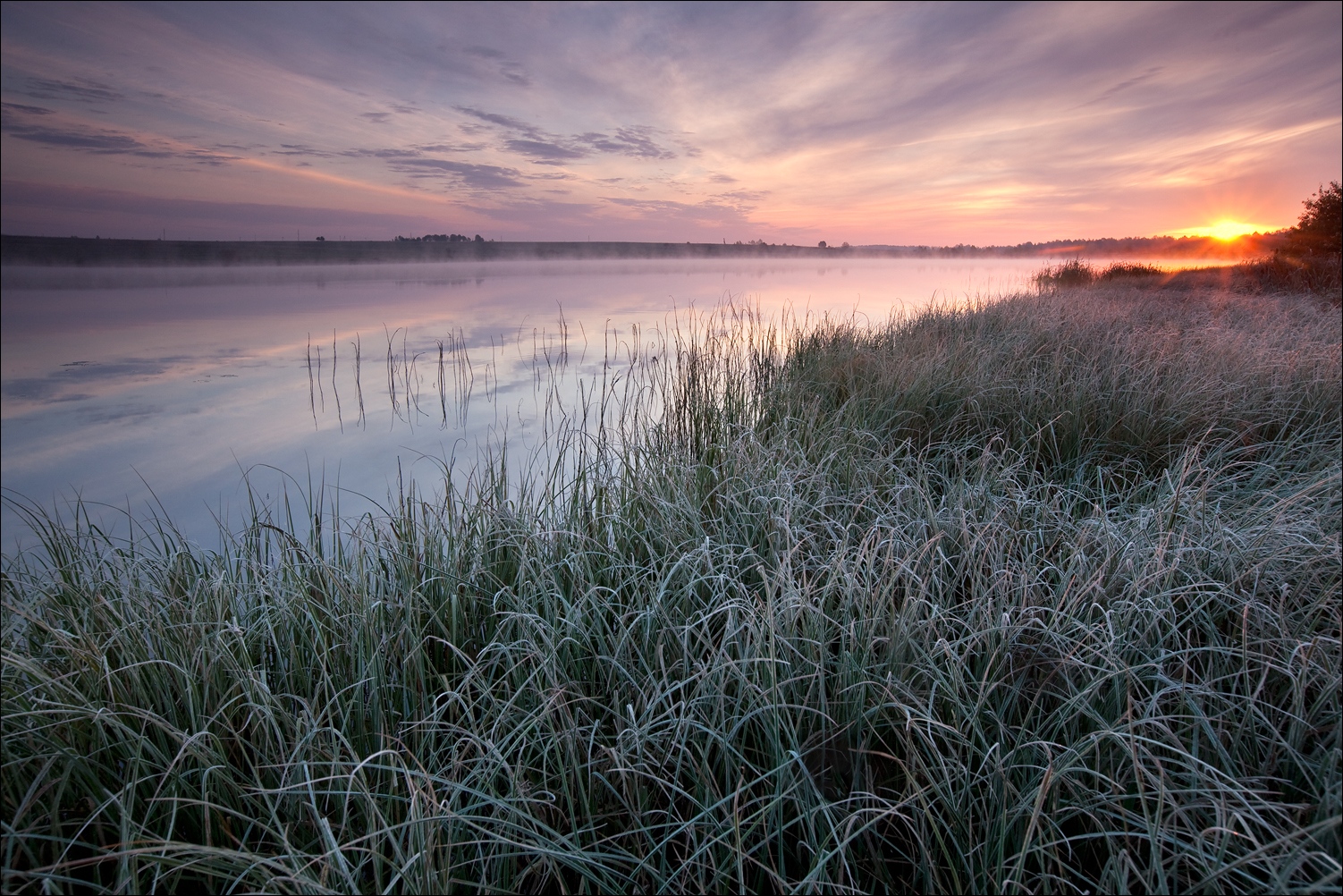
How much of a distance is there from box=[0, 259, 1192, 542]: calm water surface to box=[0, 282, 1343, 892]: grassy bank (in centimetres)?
109

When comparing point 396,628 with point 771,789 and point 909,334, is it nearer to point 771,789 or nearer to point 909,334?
point 771,789

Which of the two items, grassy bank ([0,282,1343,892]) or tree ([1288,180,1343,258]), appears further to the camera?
tree ([1288,180,1343,258])

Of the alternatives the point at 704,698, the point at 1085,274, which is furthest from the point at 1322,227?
the point at 704,698

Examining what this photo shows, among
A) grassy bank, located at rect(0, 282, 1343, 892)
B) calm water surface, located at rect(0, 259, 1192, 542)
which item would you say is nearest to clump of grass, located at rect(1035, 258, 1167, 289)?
calm water surface, located at rect(0, 259, 1192, 542)

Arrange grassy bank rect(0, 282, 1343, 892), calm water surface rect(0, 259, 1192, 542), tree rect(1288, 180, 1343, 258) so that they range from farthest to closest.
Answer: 1. tree rect(1288, 180, 1343, 258)
2. calm water surface rect(0, 259, 1192, 542)
3. grassy bank rect(0, 282, 1343, 892)

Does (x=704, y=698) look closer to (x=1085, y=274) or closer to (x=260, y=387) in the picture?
(x=260, y=387)

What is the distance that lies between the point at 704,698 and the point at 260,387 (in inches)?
317

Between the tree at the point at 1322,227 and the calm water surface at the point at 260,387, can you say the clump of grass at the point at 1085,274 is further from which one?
the calm water surface at the point at 260,387

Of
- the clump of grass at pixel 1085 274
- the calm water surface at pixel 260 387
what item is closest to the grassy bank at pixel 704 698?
the calm water surface at pixel 260 387

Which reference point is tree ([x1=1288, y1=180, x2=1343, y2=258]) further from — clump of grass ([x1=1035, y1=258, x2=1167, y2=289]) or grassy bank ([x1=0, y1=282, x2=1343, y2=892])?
grassy bank ([x1=0, y1=282, x2=1343, y2=892])

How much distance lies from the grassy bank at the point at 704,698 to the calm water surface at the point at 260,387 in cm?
109

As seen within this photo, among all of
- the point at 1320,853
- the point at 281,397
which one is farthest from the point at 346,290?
the point at 1320,853

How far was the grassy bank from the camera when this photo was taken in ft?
4.47

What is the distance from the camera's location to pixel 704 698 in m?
1.65
